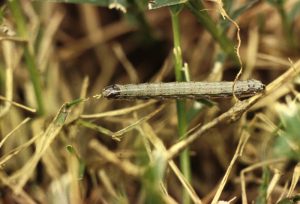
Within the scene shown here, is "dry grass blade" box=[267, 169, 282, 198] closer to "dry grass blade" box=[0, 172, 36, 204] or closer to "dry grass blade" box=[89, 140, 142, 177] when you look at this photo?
"dry grass blade" box=[89, 140, 142, 177]

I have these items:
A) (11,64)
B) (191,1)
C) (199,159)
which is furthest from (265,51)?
(11,64)

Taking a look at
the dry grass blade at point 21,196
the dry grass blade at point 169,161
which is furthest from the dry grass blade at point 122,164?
the dry grass blade at point 21,196

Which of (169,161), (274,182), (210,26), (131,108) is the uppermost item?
(210,26)

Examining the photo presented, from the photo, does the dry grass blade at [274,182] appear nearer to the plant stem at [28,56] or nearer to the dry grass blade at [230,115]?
the dry grass blade at [230,115]

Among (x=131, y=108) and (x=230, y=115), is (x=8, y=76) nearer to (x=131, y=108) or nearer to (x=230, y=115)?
(x=131, y=108)

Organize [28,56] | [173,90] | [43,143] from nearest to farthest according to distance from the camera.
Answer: [173,90]
[43,143]
[28,56]

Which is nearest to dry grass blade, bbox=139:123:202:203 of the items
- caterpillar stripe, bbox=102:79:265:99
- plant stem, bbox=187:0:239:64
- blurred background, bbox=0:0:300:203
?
blurred background, bbox=0:0:300:203

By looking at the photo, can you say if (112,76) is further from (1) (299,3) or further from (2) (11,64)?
(1) (299,3)

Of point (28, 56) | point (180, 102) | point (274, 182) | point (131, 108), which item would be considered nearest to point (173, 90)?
point (180, 102)
